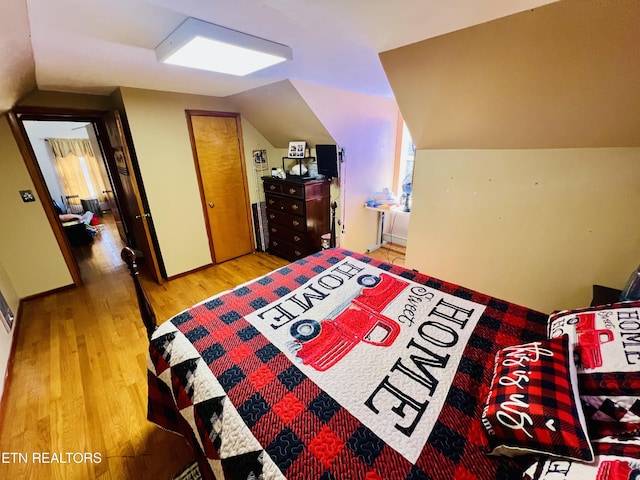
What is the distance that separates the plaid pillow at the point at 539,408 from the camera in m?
0.70

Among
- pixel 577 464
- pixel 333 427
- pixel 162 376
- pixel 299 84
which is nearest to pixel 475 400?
pixel 577 464

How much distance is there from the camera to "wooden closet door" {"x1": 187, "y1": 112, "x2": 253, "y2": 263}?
3.07 metres

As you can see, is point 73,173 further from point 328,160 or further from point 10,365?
point 328,160

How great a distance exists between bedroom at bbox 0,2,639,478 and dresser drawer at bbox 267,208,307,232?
1238 mm

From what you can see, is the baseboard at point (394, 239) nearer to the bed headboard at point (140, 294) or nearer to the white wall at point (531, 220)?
the white wall at point (531, 220)

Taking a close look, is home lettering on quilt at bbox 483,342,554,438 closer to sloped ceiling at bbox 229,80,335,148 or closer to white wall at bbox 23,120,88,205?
sloped ceiling at bbox 229,80,335,148

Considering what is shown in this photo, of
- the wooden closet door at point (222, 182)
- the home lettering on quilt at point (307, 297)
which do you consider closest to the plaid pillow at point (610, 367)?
the home lettering on quilt at point (307, 297)

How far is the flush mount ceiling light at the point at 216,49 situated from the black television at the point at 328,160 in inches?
58.1

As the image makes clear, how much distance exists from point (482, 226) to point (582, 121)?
0.93 m

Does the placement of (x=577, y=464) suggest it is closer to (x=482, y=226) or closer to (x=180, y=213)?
(x=482, y=226)

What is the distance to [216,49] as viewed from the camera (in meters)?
1.35

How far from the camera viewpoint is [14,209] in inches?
99.7

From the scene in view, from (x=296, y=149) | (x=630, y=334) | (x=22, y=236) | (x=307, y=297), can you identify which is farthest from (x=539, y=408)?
(x=22, y=236)

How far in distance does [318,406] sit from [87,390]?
1879mm
